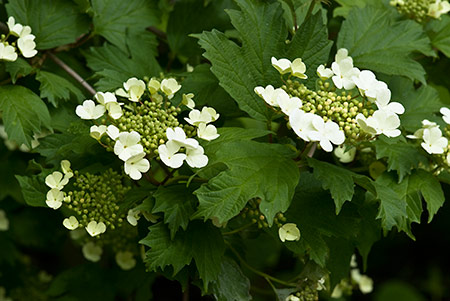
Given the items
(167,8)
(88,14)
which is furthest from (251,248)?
(88,14)

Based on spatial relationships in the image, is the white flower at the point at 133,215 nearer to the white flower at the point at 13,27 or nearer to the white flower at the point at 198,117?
the white flower at the point at 198,117

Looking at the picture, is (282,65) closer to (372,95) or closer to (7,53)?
(372,95)

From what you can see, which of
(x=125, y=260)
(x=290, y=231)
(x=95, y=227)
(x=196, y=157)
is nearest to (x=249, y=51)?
(x=196, y=157)

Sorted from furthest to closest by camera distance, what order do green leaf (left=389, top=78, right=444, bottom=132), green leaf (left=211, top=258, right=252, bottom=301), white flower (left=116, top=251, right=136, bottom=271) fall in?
white flower (left=116, top=251, right=136, bottom=271) → green leaf (left=389, top=78, right=444, bottom=132) → green leaf (left=211, top=258, right=252, bottom=301)

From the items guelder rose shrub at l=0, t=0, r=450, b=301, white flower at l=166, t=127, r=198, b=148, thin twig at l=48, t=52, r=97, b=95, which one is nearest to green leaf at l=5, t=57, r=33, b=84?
guelder rose shrub at l=0, t=0, r=450, b=301

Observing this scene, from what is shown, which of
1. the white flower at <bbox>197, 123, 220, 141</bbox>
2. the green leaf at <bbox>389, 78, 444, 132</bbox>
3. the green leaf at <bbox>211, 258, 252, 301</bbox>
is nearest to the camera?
the white flower at <bbox>197, 123, 220, 141</bbox>

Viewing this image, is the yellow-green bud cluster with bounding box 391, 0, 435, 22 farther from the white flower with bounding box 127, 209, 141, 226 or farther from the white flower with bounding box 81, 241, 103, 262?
the white flower with bounding box 81, 241, 103, 262

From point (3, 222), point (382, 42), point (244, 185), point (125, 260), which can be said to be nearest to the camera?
point (244, 185)
